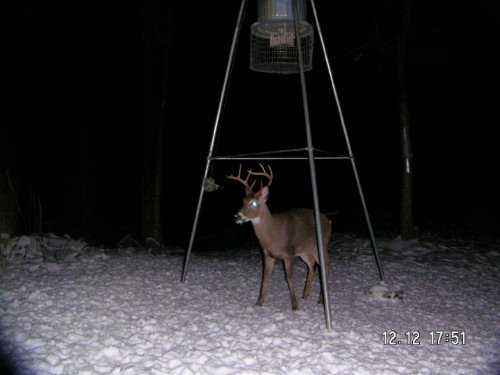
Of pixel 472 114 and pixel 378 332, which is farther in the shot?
pixel 472 114

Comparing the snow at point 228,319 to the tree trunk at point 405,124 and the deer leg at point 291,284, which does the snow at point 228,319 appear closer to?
the deer leg at point 291,284

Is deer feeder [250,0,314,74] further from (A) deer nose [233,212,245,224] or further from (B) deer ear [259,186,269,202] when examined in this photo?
(A) deer nose [233,212,245,224]

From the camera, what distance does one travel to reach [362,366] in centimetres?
347

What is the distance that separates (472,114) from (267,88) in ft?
27.4

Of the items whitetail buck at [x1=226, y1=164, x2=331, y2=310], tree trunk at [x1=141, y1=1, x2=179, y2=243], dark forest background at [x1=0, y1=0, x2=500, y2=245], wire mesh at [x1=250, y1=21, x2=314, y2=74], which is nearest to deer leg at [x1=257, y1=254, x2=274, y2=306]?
whitetail buck at [x1=226, y1=164, x2=331, y2=310]

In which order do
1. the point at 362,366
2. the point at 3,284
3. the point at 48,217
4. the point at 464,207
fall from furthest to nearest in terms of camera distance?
1. the point at 48,217
2. the point at 464,207
3. the point at 3,284
4. the point at 362,366

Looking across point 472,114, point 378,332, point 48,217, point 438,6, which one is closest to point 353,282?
point 378,332

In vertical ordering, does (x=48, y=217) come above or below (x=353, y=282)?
below

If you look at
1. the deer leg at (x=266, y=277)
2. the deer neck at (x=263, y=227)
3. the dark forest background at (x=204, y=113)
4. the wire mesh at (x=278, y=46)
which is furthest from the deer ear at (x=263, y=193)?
Result: the dark forest background at (x=204, y=113)

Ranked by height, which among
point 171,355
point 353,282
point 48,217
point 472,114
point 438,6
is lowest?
point 48,217

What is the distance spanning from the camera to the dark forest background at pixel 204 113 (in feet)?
28.2

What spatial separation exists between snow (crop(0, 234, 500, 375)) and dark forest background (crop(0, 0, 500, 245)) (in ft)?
6.15

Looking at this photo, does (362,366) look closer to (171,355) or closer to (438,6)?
(171,355)

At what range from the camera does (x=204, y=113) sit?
20.4 metres
